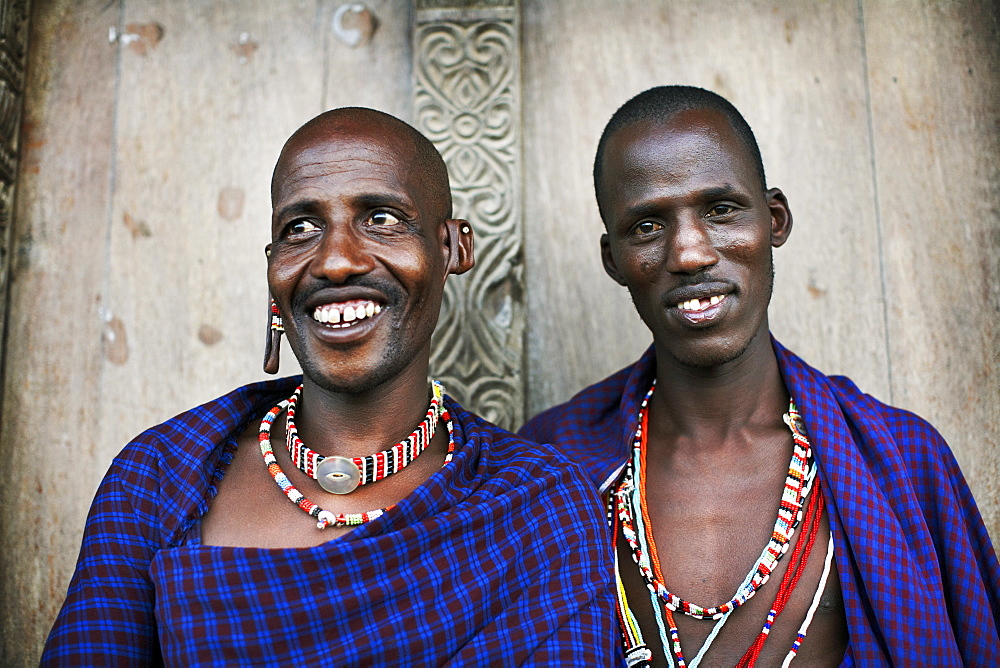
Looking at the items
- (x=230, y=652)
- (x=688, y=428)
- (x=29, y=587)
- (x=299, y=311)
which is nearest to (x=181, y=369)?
(x=29, y=587)

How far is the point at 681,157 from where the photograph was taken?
2041 millimetres

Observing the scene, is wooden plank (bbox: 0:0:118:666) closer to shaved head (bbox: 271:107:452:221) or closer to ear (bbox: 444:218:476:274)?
shaved head (bbox: 271:107:452:221)

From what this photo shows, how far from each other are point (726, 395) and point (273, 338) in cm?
105

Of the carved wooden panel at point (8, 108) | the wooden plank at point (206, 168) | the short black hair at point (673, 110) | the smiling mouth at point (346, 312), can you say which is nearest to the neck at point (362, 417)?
the smiling mouth at point (346, 312)

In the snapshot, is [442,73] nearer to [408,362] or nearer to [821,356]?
[408,362]

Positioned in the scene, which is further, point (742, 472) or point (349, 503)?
point (742, 472)

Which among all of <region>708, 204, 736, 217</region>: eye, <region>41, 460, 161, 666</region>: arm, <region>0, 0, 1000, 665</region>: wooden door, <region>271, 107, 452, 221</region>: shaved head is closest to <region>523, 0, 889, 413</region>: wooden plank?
<region>0, 0, 1000, 665</region>: wooden door

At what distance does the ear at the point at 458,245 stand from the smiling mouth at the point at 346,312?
26cm

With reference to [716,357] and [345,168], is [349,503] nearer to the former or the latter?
[345,168]

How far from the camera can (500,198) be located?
264 cm

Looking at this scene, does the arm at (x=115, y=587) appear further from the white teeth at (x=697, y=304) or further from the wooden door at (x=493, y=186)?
the white teeth at (x=697, y=304)

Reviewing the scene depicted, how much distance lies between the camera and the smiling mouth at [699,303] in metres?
1.97

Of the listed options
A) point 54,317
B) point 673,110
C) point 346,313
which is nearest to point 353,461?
point 346,313

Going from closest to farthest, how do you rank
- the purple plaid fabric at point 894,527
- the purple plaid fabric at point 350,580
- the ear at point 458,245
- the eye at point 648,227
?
the purple plaid fabric at point 350,580 < the purple plaid fabric at point 894,527 < the ear at point 458,245 < the eye at point 648,227
